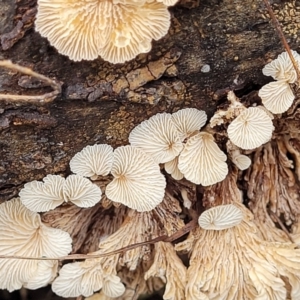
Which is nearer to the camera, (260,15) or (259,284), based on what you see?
(260,15)

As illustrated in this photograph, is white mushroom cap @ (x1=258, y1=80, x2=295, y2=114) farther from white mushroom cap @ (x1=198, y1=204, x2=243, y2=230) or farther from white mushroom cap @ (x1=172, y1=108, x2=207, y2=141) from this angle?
white mushroom cap @ (x1=198, y1=204, x2=243, y2=230)

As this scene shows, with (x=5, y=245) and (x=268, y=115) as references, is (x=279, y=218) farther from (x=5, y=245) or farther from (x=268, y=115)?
(x=5, y=245)

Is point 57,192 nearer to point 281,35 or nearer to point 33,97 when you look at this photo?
point 33,97

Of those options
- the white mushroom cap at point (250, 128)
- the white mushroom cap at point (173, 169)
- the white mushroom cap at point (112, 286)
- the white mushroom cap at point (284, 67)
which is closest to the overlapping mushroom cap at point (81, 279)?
the white mushroom cap at point (112, 286)

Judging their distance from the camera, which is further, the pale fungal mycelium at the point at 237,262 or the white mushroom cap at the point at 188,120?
the pale fungal mycelium at the point at 237,262

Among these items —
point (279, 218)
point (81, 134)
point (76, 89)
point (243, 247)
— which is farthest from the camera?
point (279, 218)

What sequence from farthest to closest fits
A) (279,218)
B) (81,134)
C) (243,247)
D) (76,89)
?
(279,218) → (243,247) → (81,134) → (76,89)

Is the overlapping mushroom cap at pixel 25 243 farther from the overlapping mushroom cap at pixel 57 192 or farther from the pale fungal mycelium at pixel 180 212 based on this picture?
the overlapping mushroom cap at pixel 57 192

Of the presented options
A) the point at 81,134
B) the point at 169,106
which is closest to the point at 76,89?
the point at 81,134
